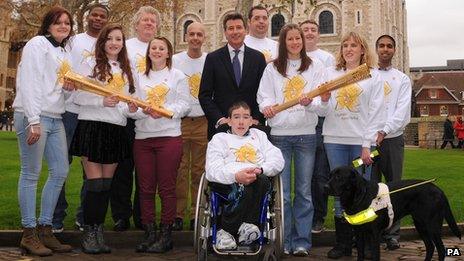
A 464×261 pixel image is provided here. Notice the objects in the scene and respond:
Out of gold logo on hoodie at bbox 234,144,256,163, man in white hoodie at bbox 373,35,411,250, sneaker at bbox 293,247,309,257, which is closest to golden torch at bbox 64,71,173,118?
gold logo on hoodie at bbox 234,144,256,163

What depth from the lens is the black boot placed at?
494 centimetres

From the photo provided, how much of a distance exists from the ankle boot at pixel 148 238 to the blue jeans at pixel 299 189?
1.36m

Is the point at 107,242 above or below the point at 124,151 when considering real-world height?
below

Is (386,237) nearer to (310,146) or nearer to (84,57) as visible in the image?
(310,146)

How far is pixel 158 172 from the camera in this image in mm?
5117

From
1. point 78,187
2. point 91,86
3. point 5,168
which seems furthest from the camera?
point 5,168

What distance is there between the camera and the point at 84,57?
5.35 meters

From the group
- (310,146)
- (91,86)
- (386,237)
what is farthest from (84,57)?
(386,237)

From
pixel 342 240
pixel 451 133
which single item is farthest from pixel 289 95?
pixel 451 133

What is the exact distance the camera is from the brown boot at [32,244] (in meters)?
4.70

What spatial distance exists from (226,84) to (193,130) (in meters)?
0.97

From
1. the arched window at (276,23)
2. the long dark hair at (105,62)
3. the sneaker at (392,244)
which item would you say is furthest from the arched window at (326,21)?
the long dark hair at (105,62)

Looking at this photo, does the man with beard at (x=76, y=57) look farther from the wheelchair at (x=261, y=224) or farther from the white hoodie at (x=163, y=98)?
the wheelchair at (x=261, y=224)

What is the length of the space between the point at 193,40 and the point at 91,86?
175 centimetres
